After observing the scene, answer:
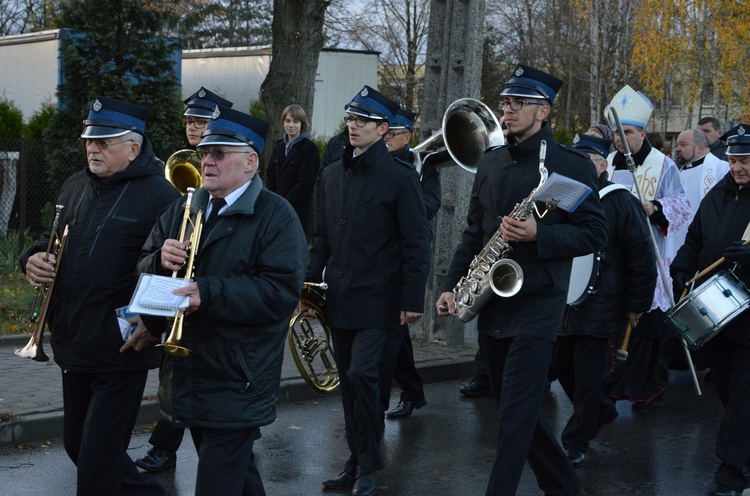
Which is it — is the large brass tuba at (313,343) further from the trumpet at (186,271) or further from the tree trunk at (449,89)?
the tree trunk at (449,89)

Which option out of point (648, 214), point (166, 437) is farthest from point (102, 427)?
point (648, 214)

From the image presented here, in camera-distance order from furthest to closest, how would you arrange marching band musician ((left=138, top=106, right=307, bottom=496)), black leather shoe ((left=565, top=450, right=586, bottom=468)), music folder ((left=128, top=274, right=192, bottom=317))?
black leather shoe ((left=565, top=450, right=586, bottom=468))
marching band musician ((left=138, top=106, right=307, bottom=496))
music folder ((left=128, top=274, right=192, bottom=317))

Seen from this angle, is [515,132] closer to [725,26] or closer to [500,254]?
[500,254]

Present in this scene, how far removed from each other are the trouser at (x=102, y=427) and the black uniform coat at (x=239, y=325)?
530 mm

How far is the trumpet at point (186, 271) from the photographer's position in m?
4.07

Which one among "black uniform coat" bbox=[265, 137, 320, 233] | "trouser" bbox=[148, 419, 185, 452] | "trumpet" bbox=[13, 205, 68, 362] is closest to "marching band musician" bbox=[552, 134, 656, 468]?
"trouser" bbox=[148, 419, 185, 452]

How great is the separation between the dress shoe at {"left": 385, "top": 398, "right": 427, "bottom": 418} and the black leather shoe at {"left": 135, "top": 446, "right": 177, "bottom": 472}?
2.07 metres

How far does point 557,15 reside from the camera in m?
45.2

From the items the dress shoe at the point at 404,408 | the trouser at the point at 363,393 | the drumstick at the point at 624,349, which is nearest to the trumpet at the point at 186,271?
the trouser at the point at 363,393

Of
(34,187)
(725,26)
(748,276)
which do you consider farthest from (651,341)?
(725,26)

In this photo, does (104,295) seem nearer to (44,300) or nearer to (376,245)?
(44,300)

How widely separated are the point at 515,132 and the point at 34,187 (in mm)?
12126

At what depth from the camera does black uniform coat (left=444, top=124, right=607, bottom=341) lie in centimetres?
516

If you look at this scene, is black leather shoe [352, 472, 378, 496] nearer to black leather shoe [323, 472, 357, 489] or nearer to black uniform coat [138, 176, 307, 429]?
black leather shoe [323, 472, 357, 489]
